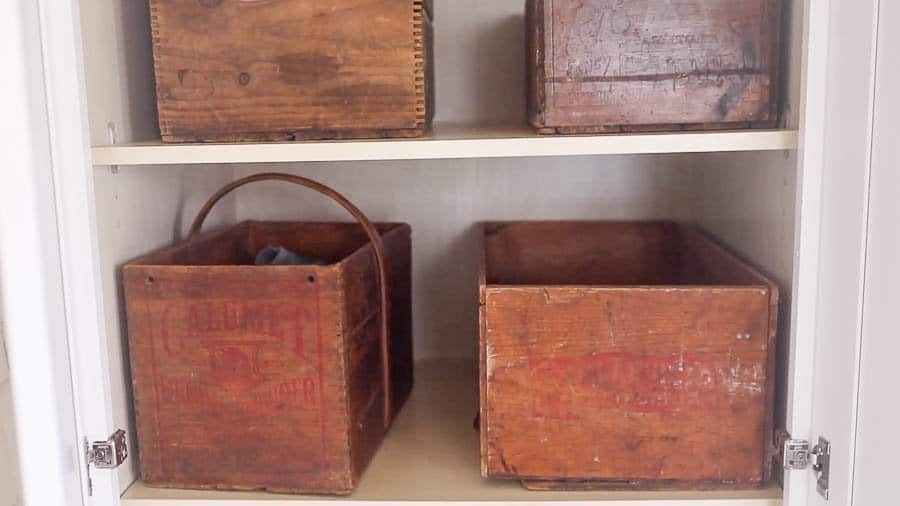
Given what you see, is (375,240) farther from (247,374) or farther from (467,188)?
(467,188)

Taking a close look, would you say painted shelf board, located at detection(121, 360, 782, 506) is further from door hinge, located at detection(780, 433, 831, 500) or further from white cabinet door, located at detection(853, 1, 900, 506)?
white cabinet door, located at detection(853, 1, 900, 506)

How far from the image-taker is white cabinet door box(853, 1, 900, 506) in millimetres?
604

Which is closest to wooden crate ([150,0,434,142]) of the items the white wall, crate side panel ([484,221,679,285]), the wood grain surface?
the wood grain surface

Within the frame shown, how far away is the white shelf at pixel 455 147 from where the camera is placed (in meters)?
0.74

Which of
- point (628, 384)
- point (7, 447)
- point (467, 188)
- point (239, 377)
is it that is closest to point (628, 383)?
point (628, 384)

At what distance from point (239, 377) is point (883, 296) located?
1.99 feet

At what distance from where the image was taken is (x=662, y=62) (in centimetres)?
77

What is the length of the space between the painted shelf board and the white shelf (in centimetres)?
35

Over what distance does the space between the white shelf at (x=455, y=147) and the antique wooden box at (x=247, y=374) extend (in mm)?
113

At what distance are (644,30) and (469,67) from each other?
459mm

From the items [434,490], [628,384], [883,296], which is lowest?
[434,490]

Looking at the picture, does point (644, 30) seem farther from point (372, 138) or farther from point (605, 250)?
point (605, 250)

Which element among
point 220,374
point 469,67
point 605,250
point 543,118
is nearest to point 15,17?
point 220,374

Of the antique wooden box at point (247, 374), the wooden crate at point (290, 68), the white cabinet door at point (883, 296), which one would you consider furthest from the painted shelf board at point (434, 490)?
the wooden crate at point (290, 68)
